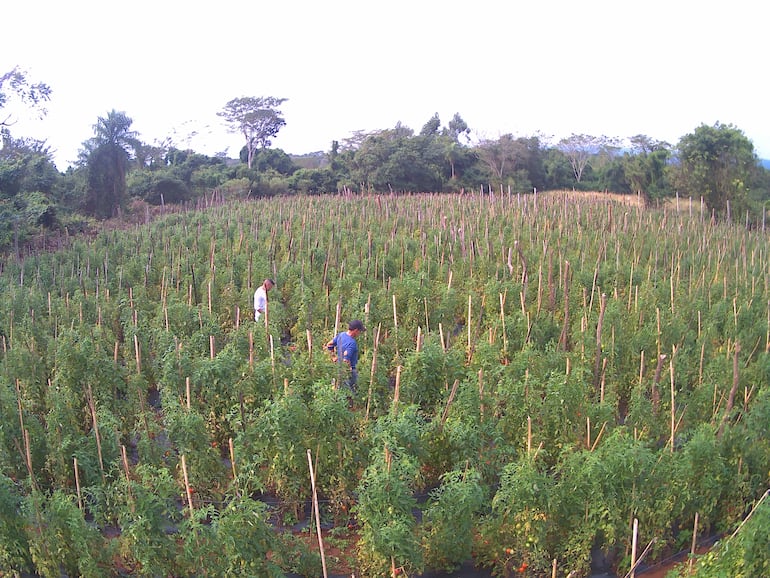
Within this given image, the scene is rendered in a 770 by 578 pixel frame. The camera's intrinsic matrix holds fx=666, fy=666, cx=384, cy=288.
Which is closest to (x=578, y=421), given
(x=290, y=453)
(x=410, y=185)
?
(x=290, y=453)

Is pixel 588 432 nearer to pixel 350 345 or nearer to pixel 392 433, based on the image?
pixel 392 433

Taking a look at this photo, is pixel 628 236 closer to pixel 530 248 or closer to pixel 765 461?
pixel 530 248

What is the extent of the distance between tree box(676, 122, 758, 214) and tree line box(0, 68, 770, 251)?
0.03m

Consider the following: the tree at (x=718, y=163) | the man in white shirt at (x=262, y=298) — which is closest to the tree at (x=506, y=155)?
the tree at (x=718, y=163)

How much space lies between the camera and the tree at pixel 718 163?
1975 centimetres

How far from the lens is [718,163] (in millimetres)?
20219

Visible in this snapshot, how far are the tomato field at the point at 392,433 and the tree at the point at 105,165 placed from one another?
11.3 m

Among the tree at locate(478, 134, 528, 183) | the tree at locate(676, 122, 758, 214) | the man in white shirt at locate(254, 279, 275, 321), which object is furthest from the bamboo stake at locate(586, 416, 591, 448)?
the tree at locate(478, 134, 528, 183)

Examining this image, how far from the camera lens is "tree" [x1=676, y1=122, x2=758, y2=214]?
19.8 meters

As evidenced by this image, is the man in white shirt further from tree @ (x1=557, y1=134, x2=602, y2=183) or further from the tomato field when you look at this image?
tree @ (x1=557, y1=134, x2=602, y2=183)

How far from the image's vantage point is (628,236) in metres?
12.7

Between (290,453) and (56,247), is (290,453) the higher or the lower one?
the lower one

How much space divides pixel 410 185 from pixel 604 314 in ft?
61.8

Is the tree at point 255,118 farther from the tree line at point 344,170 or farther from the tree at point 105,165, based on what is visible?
the tree at point 105,165
